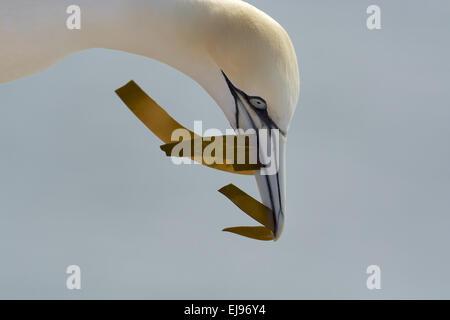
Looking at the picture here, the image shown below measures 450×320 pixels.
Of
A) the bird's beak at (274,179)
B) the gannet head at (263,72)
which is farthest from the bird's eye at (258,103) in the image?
the bird's beak at (274,179)

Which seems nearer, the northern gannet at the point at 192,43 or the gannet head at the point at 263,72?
the northern gannet at the point at 192,43

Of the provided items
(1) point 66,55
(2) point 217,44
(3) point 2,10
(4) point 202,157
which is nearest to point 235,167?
(4) point 202,157

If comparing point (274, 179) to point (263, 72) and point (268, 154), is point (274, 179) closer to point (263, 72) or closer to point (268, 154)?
point (268, 154)

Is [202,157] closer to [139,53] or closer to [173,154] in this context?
[173,154]

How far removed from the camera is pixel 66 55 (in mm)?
5754

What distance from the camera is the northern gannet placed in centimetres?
549

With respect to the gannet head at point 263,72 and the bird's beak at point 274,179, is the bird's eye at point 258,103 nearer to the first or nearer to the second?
the gannet head at point 263,72

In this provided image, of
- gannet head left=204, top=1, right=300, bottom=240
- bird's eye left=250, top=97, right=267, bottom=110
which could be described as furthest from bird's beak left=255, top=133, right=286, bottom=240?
bird's eye left=250, top=97, right=267, bottom=110

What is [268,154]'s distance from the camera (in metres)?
5.80

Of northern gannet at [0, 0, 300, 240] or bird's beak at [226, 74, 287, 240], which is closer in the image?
northern gannet at [0, 0, 300, 240]

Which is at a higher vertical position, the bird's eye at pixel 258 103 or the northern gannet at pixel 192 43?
the northern gannet at pixel 192 43

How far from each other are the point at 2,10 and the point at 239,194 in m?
1.79

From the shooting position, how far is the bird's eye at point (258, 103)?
5750 millimetres

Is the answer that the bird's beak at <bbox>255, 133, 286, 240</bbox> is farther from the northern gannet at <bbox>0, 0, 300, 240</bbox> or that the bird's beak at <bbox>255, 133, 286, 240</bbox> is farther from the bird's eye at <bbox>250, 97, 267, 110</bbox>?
the bird's eye at <bbox>250, 97, 267, 110</bbox>
